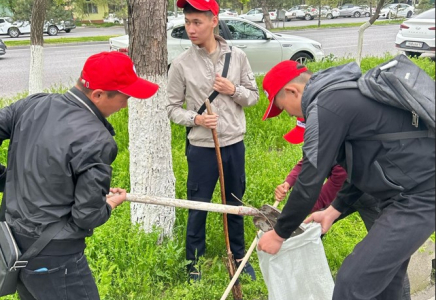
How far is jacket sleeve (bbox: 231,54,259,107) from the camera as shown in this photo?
9.66 feet

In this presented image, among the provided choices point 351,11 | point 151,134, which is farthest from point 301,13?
point 151,134

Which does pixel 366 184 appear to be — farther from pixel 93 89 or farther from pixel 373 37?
pixel 373 37

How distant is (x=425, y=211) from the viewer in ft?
6.30

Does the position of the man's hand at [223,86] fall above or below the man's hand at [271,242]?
above

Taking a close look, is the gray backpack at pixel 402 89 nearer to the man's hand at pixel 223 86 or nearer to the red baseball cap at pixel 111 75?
the red baseball cap at pixel 111 75

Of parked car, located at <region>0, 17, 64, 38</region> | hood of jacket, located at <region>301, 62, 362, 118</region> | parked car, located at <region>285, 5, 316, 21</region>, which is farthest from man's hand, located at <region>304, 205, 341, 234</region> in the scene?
parked car, located at <region>285, 5, 316, 21</region>

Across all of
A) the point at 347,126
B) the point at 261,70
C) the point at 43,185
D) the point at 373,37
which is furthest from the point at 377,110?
the point at 373,37

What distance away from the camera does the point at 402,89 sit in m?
1.77

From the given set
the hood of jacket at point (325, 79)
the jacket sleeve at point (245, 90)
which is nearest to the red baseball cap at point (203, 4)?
the jacket sleeve at point (245, 90)

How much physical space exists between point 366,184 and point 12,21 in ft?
A: 91.3

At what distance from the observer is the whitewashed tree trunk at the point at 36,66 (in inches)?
238

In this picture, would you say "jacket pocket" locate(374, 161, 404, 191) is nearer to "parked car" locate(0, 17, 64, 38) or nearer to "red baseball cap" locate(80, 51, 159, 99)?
"red baseball cap" locate(80, 51, 159, 99)

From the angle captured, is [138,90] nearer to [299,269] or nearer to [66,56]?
[299,269]

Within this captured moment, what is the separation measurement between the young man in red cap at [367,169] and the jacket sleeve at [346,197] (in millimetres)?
370
